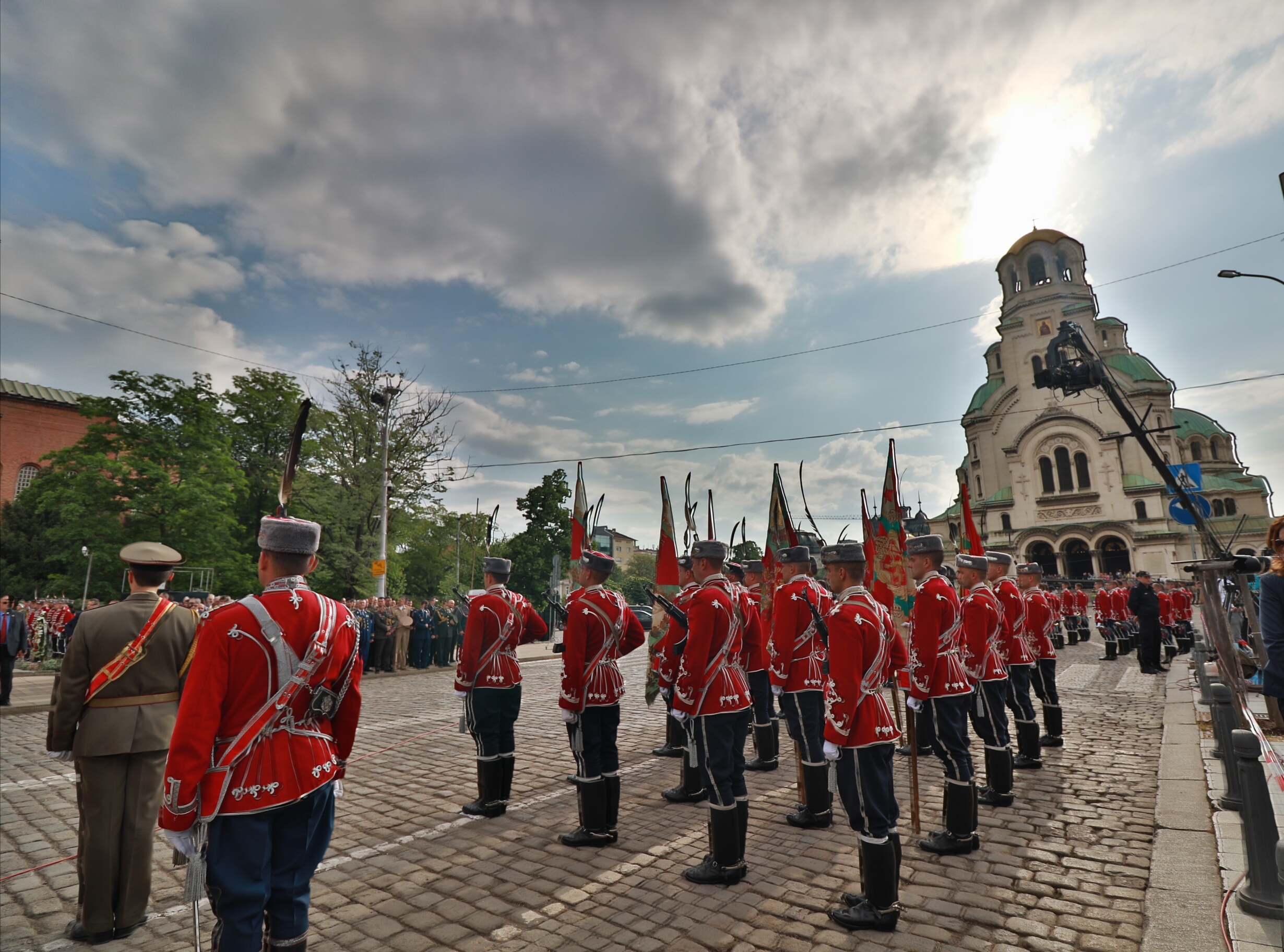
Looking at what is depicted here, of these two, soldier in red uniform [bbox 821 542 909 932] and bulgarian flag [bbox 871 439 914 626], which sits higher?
bulgarian flag [bbox 871 439 914 626]

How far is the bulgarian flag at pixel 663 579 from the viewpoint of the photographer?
846 centimetres

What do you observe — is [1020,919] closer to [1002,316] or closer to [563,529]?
[563,529]

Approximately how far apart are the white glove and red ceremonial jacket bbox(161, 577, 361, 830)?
32 mm

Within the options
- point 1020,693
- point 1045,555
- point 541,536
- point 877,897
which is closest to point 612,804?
point 877,897

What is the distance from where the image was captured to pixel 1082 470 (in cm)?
5038

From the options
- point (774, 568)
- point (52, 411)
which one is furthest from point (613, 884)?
point (52, 411)

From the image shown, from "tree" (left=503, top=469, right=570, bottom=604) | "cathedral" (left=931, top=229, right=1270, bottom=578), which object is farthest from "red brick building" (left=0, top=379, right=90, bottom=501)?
"cathedral" (left=931, top=229, right=1270, bottom=578)

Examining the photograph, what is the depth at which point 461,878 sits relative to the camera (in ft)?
15.9

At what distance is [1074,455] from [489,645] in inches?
2217

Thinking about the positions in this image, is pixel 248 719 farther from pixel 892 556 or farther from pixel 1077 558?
pixel 1077 558

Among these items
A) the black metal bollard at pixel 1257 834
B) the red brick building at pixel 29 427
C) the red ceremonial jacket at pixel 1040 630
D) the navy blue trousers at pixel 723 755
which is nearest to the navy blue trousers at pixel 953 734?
the black metal bollard at pixel 1257 834

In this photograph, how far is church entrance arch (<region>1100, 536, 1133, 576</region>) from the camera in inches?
1847

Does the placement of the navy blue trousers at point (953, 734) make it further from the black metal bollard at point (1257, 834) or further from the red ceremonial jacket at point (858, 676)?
the black metal bollard at point (1257, 834)

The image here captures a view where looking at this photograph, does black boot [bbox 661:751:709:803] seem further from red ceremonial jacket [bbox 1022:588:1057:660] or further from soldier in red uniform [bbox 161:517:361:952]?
red ceremonial jacket [bbox 1022:588:1057:660]
